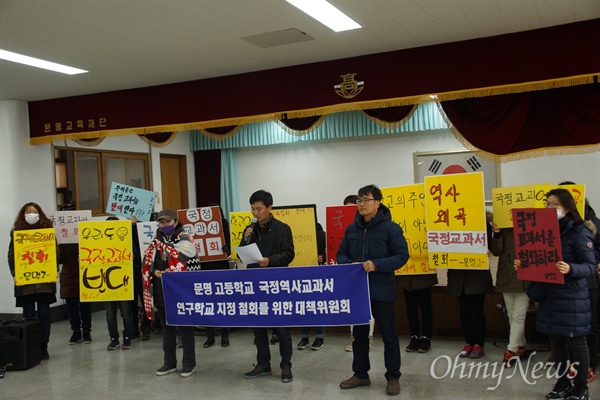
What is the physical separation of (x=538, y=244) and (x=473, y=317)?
1.48 m

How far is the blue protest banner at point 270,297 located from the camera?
4.01 m

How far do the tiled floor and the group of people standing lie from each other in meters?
0.13

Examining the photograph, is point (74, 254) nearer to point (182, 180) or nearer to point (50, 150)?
point (50, 150)

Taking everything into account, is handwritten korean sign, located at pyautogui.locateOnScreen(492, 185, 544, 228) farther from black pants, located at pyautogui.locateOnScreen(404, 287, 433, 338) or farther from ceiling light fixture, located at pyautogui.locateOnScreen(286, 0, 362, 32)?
ceiling light fixture, located at pyautogui.locateOnScreen(286, 0, 362, 32)

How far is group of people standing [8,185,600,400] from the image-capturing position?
3.46 m

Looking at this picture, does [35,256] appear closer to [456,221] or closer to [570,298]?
[456,221]

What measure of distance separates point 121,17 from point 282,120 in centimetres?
211

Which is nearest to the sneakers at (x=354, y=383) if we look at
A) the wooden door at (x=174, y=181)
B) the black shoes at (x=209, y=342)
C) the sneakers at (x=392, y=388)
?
the sneakers at (x=392, y=388)

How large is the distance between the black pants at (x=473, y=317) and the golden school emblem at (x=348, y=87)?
6.86 feet

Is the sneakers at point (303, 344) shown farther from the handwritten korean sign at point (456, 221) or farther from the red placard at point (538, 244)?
the red placard at point (538, 244)

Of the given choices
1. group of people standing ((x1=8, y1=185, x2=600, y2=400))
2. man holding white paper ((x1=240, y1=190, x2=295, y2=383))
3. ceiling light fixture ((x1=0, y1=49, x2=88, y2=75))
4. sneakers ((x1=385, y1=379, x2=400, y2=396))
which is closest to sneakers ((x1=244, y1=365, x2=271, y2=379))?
group of people standing ((x1=8, y1=185, x2=600, y2=400))

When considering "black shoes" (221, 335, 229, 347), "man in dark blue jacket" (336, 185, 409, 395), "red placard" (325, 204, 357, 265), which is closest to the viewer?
"man in dark blue jacket" (336, 185, 409, 395)

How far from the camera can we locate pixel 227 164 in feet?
33.2

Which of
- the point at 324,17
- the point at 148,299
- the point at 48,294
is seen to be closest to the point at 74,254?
the point at 48,294
